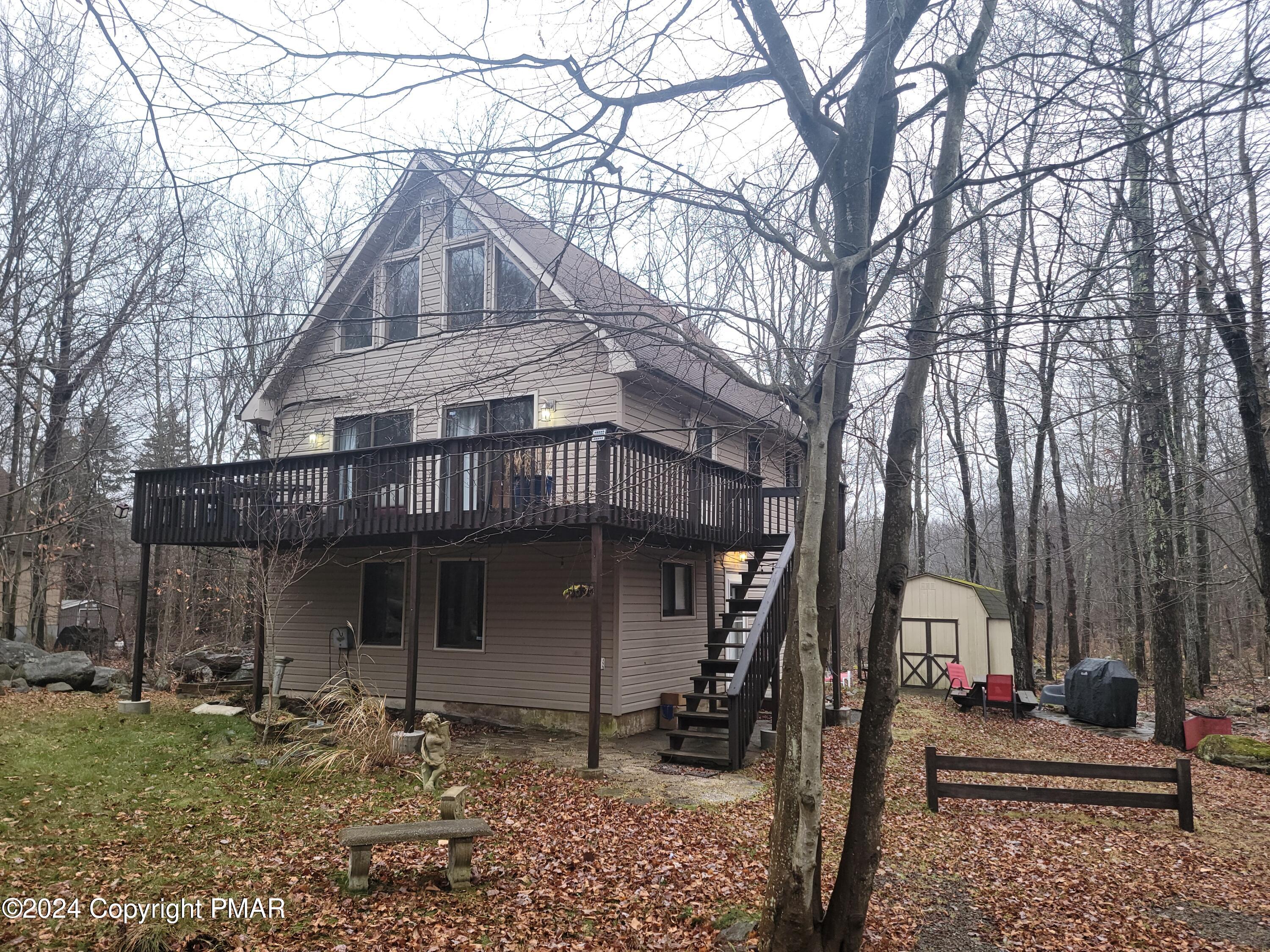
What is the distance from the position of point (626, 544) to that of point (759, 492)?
2.89 meters

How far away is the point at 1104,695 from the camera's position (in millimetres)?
15062

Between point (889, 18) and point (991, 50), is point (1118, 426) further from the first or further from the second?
point (889, 18)

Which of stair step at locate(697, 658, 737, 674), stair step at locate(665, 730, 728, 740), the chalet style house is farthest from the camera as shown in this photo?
stair step at locate(697, 658, 737, 674)

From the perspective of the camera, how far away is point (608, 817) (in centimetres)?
740

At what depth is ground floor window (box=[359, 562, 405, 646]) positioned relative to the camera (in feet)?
44.9

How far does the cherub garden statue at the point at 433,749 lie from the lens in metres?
8.05

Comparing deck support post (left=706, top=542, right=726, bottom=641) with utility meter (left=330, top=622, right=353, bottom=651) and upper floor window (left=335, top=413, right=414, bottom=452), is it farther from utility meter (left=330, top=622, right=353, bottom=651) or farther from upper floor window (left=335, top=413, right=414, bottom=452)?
utility meter (left=330, top=622, right=353, bottom=651)

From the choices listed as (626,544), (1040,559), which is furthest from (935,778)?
(1040,559)

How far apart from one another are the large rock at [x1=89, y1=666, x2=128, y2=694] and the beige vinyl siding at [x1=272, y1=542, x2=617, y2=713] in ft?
15.1

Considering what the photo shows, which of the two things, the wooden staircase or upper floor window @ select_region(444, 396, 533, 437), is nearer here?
the wooden staircase

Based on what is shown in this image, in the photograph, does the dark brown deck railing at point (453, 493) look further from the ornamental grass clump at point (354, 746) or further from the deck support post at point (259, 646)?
the ornamental grass clump at point (354, 746)

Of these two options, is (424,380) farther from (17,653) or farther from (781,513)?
(17,653)

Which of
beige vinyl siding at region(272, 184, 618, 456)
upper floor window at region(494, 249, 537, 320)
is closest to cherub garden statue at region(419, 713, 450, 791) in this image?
beige vinyl siding at region(272, 184, 618, 456)

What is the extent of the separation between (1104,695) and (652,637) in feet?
30.1
